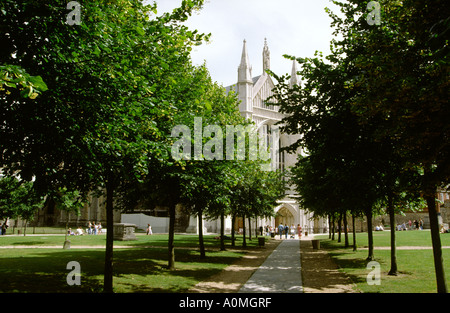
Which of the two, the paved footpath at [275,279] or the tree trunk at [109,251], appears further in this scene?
the paved footpath at [275,279]

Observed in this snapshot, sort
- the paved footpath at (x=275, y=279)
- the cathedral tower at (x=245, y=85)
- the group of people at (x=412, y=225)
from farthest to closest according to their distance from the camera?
the cathedral tower at (x=245, y=85) < the group of people at (x=412, y=225) < the paved footpath at (x=275, y=279)

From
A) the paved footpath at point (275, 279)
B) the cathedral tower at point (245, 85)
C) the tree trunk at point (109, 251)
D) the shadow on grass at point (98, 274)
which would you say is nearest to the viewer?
the tree trunk at point (109, 251)

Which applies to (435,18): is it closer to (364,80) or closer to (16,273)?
(364,80)

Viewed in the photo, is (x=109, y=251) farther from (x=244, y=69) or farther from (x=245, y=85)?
(x=244, y=69)

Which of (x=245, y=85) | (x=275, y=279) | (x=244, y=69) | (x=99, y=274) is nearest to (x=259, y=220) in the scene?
(x=245, y=85)

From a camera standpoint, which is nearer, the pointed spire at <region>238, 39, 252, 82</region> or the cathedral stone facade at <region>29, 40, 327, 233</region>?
the cathedral stone facade at <region>29, 40, 327, 233</region>

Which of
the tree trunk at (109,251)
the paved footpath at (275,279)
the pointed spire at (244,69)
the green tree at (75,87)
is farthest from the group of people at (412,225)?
the green tree at (75,87)

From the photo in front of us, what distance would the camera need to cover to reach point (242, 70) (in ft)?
197

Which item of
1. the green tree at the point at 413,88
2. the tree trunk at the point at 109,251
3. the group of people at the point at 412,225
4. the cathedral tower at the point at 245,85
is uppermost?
the cathedral tower at the point at 245,85

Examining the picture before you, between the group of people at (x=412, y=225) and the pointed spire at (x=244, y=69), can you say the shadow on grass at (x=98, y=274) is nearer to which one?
the group of people at (x=412, y=225)

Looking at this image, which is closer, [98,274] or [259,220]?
[98,274]

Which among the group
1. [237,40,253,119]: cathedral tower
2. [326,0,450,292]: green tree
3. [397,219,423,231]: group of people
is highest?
[237,40,253,119]: cathedral tower

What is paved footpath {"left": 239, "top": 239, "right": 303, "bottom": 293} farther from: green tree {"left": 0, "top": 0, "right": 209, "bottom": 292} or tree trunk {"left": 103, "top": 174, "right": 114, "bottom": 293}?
green tree {"left": 0, "top": 0, "right": 209, "bottom": 292}

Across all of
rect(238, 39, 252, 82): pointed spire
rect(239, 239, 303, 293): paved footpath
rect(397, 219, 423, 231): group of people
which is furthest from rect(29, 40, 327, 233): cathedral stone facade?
rect(239, 239, 303, 293): paved footpath
